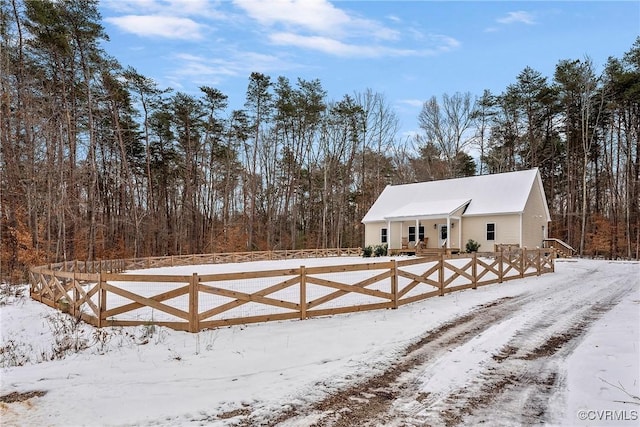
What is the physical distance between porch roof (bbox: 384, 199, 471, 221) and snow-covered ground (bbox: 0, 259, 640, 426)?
1695 centimetres

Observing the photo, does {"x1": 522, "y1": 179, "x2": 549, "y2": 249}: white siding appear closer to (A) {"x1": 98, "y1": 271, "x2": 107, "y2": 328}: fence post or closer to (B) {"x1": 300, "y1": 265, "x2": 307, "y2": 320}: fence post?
(B) {"x1": 300, "y1": 265, "x2": 307, "y2": 320}: fence post

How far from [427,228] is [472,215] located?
314 cm

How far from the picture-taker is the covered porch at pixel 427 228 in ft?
82.6

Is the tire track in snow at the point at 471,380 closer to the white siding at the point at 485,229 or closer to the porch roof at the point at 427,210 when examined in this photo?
the white siding at the point at 485,229

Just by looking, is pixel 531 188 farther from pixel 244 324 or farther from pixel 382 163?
pixel 244 324

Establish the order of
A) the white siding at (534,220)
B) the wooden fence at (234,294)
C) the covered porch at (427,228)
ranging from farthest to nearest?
the covered porch at (427,228) < the white siding at (534,220) < the wooden fence at (234,294)

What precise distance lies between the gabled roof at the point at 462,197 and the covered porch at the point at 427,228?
2.9 inches

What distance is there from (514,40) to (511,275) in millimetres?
8177

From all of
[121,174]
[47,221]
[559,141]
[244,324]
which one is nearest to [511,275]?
[244,324]

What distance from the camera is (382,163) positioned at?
40.3m

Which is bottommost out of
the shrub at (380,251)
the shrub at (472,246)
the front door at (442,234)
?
the shrub at (380,251)

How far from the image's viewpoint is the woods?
1991 centimetres

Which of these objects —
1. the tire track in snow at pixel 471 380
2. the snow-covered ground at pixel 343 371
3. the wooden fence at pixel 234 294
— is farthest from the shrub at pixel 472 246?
the tire track in snow at pixel 471 380

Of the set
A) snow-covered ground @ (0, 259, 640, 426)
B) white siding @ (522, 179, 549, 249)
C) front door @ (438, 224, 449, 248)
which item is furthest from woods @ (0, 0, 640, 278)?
snow-covered ground @ (0, 259, 640, 426)
